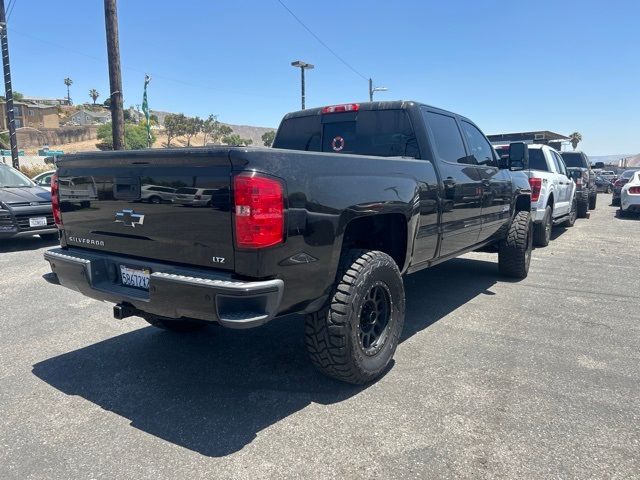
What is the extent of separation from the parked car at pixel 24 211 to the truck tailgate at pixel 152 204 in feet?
19.2

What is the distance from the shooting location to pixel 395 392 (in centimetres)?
320

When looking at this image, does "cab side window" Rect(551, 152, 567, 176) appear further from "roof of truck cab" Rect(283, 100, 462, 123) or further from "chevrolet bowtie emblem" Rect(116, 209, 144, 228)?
"chevrolet bowtie emblem" Rect(116, 209, 144, 228)

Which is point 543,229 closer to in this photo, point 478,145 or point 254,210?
point 478,145

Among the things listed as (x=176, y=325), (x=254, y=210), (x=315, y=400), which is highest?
(x=254, y=210)

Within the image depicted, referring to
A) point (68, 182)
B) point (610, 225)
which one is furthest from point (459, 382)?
point (610, 225)

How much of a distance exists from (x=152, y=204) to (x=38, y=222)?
7.00m

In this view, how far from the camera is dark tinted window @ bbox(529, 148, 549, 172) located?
→ 916 centimetres

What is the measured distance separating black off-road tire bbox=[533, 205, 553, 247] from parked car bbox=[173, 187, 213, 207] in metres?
7.48

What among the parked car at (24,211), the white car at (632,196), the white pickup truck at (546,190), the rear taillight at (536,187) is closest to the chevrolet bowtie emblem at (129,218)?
the white pickup truck at (546,190)

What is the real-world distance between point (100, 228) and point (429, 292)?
3.82m

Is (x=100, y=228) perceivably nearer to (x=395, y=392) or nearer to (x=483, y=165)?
(x=395, y=392)

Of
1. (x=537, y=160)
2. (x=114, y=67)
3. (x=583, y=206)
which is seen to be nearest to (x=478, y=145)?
(x=537, y=160)

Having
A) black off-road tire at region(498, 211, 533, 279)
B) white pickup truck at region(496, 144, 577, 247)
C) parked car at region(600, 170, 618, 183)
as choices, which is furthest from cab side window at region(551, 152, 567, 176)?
parked car at region(600, 170, 618, 183)

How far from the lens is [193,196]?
8.66ft
